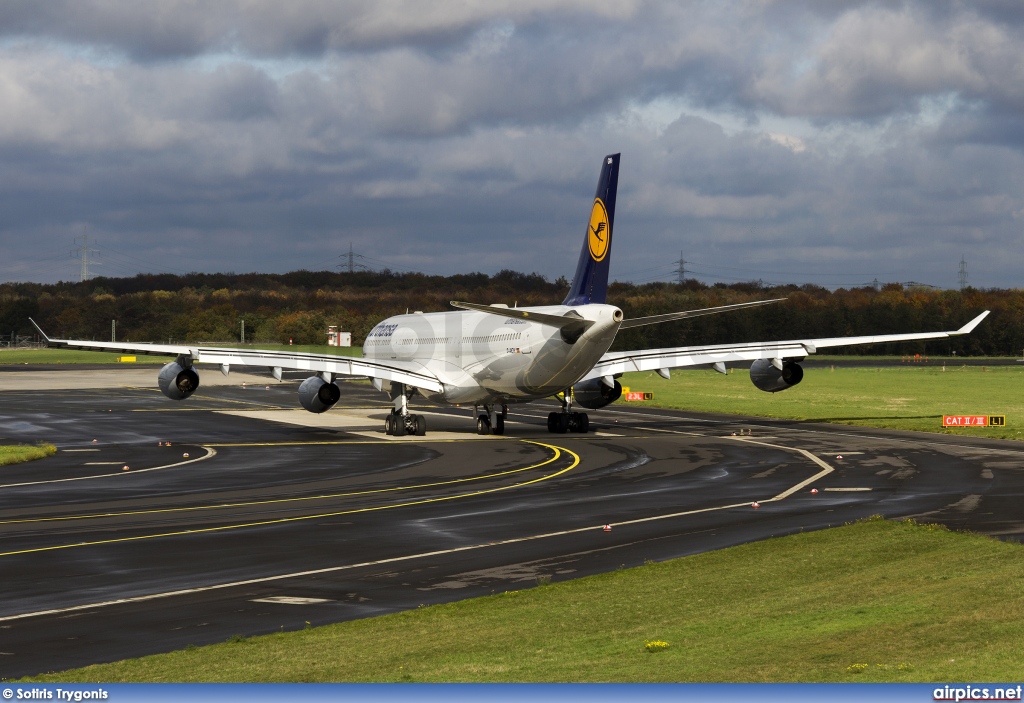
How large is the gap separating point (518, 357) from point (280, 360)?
434 inches

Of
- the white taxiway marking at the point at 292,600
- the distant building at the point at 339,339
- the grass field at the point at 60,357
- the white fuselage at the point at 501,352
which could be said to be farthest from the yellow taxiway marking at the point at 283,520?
the grass field at the point at 60,357

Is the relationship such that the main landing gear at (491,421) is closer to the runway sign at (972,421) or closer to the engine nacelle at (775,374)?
the engine nacelle at (775,374)

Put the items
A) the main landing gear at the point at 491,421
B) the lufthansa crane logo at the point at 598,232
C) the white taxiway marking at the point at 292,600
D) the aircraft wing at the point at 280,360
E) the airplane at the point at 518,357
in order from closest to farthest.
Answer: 1. the white taxiway marking at the point at 292,600
2. the airplane at the point at 518,357
3. the lufthansa crane logo at the point at 598,232
4. the aircraft wing at the point at 280,360
5. the main landing gear at the point at 491,421

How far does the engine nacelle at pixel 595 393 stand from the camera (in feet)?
183

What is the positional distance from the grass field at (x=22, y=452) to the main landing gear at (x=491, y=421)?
17730 mm

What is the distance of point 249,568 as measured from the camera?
2089cm

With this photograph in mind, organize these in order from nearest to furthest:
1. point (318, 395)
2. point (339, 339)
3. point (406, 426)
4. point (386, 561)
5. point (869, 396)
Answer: point (386, 561), point (318, 395), point (406, 426), point (869, 396), point (339, 339)

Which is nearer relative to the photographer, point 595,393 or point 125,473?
point 125,473

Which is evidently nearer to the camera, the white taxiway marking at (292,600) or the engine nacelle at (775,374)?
the white taxiway marking at (292,600)

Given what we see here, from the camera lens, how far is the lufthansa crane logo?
Answer: 48.6 m

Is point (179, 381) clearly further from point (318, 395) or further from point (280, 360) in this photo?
point (318, 395)

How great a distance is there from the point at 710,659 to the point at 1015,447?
35.4m

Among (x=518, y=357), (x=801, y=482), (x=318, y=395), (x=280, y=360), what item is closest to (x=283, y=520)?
(x=801, y=482)

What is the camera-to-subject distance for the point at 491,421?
52719 mm
